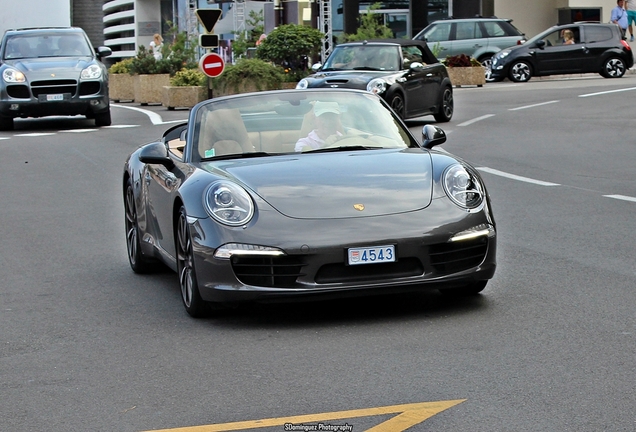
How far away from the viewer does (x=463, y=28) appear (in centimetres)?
3944

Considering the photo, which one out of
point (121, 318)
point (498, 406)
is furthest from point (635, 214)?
point (498, 406)

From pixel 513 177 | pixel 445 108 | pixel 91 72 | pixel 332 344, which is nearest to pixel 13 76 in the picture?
pixel 91 72

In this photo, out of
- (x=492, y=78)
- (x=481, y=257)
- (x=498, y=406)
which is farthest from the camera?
(x=492, y=78)

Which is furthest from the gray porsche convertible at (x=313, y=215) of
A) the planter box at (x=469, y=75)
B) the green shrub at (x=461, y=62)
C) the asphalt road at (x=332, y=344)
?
the green shrub at (x=461, y=62)

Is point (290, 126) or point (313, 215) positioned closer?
point (313, 215)

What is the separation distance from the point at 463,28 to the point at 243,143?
32.3m

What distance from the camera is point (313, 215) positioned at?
680cm

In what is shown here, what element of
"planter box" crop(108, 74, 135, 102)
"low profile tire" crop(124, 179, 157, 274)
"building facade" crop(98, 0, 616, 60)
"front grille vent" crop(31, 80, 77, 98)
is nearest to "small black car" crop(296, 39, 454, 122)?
"front grille vent" crop(31, 80, 77, 98)

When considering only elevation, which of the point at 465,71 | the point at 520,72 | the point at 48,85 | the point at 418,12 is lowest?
the point at 520,72

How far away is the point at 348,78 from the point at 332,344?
1576 cm

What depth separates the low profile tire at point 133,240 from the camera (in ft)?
29.2

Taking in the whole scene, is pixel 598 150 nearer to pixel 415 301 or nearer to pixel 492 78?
pixel 415 301

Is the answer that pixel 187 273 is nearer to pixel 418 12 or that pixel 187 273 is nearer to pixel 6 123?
pixel 6 123

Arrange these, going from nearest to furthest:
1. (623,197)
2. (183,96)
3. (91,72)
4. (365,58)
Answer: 1. (623,197)
2. (365,58)
3. (91,72)
4. (183,96)
